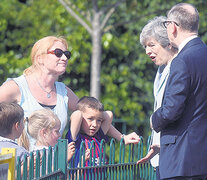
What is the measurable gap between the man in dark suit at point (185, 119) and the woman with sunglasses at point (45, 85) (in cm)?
122

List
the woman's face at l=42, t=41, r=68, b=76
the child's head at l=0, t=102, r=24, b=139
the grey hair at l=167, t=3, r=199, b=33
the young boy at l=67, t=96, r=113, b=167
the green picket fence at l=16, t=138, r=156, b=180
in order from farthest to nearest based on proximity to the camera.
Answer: the woman's face at l=42, t=41, r=68, b=76 < the young boy at l=67, t=96, r=113, b=167 < the child's head at l=0, t=102, r=24, b=139 < the grey hair at l=167, t=3, r=199, b=33 < the green picket fence at l=16, t=138, r=156, b=180

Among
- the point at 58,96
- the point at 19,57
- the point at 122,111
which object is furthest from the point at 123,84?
the point at 58,96

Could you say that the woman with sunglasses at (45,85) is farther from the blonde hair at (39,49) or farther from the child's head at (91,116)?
the child's head at (91,116)

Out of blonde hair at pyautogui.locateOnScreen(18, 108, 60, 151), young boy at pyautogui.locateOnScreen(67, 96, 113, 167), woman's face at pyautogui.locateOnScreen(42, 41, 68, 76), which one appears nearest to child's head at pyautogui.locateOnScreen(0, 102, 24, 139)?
blonde hair at pyautogui.locateOnScreen(18, 108, 60, 151)

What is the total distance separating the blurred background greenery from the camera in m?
10.1

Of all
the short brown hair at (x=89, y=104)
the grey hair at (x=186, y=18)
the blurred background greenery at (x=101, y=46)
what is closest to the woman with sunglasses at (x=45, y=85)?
the short brown hair at (x=89, y=104)

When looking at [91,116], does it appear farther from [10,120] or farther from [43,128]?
[10,120]

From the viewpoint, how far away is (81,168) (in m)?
4.06

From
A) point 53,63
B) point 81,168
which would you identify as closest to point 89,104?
point 53,63

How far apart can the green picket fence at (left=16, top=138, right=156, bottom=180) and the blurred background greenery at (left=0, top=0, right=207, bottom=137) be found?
5.08 metres

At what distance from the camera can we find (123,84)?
1033 cm

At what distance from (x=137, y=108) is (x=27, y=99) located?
5.64m

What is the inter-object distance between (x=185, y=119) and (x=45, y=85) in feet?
5.37

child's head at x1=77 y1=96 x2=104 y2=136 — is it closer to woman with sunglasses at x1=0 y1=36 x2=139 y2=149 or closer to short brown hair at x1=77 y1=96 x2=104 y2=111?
short brown hair at x1=77 y1=96 x2=104 y2=111
